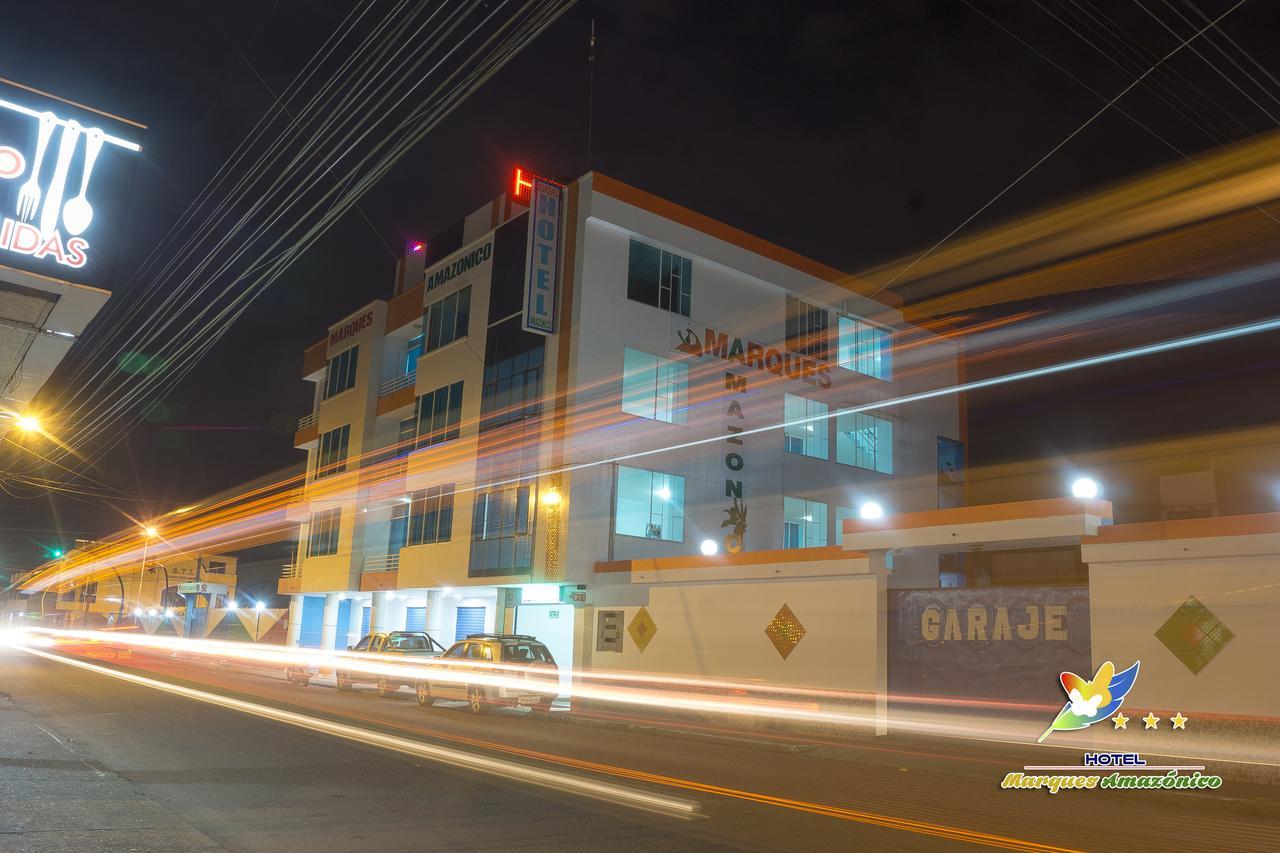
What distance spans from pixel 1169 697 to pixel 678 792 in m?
8.47

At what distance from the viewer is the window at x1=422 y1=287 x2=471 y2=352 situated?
3288 cm

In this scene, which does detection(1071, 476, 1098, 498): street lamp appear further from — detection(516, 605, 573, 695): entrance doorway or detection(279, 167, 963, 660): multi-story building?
detection(516, 605, 573, 695): entrance doorway

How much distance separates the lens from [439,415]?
109ft

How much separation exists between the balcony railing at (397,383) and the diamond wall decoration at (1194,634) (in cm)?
2808

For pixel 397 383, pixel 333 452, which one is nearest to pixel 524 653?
pixel 397 383

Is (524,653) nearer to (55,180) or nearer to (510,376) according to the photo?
(510,376)

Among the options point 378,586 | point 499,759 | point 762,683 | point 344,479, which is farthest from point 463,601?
point 499,759

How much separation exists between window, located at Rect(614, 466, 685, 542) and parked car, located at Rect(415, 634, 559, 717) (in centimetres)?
669

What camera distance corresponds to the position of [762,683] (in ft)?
66.5

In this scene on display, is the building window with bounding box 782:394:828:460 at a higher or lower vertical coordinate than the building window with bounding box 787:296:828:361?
lower

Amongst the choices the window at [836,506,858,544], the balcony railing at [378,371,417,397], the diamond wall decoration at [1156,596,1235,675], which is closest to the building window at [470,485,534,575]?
the balcony railing at [378,371,417,397]

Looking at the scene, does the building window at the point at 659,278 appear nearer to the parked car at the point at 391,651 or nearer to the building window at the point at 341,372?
the parked car at the point at 391,651

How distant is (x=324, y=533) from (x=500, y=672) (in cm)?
2287

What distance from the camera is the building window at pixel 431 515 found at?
31.6m
